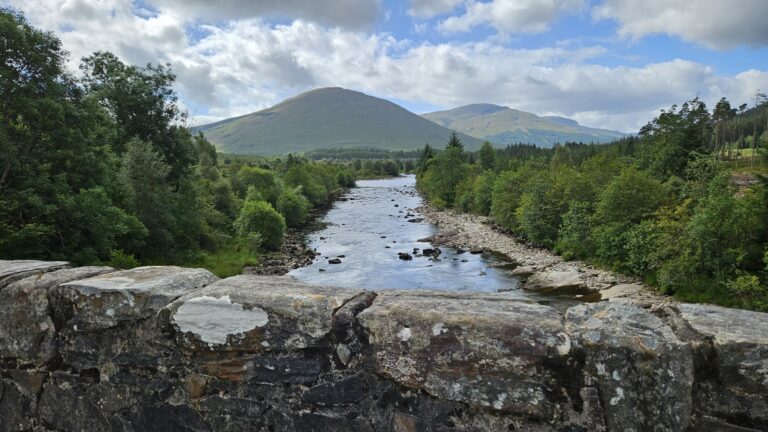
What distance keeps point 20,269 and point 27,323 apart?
0.66 meters

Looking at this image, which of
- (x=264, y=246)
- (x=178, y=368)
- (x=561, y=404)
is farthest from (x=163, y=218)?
(x=561, y=404)

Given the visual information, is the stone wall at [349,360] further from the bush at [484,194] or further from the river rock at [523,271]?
the bush at [484,194]

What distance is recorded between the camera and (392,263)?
31.5 meters

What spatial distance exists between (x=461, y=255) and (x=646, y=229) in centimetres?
1303

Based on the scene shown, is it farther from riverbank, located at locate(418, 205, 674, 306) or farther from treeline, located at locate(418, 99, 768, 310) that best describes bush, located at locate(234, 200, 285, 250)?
treeline, located at locate(418, 99, 768, 310)

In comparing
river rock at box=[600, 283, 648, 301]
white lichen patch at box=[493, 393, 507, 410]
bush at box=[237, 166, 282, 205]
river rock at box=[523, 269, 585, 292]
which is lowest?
river rock at box=[523, 269, 585, 292]

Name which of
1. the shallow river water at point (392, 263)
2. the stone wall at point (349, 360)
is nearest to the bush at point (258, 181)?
the shallow river water at point (392, 263)

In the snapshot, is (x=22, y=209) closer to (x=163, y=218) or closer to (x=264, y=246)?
(x=163, y=218)

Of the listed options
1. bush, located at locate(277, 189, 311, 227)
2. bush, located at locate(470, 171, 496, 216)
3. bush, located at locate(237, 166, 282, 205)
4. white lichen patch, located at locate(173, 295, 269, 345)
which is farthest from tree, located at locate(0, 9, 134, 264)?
bush, located at locate(470, 171, 496, 216)

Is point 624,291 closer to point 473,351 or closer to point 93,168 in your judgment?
point 473,351

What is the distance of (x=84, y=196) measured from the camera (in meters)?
17.2

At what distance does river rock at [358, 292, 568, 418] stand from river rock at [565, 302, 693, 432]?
0.17 meters

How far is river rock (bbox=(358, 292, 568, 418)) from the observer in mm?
2305

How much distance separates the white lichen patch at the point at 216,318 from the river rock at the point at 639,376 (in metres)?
1.85
